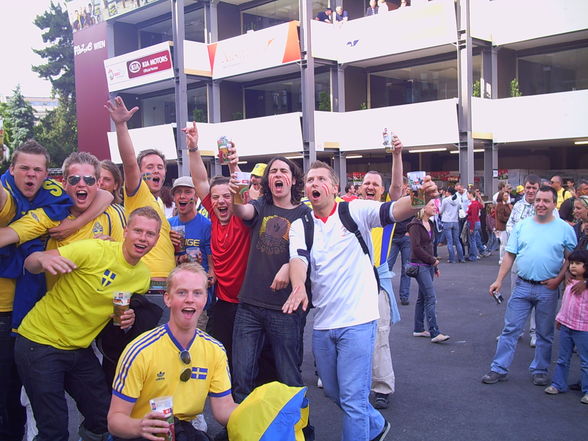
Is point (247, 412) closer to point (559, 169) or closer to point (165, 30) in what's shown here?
point (559, 169)

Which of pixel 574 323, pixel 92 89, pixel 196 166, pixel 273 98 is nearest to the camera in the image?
pixel 196 166

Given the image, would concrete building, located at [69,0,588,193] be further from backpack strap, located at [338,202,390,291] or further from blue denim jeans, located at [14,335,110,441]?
blue denim jeans, located at [14,335,110,441]

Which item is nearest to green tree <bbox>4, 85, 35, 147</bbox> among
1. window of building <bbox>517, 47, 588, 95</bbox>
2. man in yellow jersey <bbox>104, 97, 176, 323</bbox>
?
window of building <bbox>517, 47, 588, 95</bbox>

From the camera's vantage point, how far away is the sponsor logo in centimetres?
382

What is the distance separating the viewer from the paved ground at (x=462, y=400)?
5.10 meters

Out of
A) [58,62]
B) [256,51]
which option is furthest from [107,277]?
[58,62]

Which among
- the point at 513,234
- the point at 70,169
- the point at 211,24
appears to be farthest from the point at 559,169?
the point at 70,169

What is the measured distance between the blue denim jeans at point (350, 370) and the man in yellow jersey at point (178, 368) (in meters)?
0.93

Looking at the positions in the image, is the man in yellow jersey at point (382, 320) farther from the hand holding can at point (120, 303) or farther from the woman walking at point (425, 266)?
the hand holding can at point (120, 303)

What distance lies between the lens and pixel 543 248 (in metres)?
6.25

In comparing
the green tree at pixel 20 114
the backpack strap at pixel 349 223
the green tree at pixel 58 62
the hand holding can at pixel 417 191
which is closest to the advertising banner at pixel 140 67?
the green tree at pixel 20 114

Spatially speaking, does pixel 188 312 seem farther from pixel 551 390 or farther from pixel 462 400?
pixel 551 390

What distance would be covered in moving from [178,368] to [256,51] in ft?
81.0

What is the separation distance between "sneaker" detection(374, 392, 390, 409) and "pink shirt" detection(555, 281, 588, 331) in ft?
6.70
